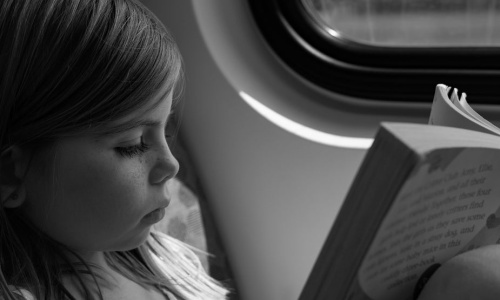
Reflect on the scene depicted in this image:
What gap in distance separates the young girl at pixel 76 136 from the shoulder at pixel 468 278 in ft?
1.30

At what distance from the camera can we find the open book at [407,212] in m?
0.47

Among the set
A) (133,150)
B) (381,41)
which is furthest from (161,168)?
(381,41)

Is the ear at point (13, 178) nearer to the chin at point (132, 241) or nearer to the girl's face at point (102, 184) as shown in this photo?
the girl's face at point (102, 184)

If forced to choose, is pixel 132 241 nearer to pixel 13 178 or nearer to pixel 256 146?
pixel 13 178

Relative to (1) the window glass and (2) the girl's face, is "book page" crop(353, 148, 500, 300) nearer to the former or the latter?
(2) the girl's face

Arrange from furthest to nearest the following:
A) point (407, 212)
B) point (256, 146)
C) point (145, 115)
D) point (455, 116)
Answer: point (256, 146), point (145, 115), point (455, 116), point (407, 212)

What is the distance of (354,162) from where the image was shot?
4.72ft

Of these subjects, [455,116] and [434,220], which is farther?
[455,116]

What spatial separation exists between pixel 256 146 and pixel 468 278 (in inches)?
38.8

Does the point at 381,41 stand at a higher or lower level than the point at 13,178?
higher

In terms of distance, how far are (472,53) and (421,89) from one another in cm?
12


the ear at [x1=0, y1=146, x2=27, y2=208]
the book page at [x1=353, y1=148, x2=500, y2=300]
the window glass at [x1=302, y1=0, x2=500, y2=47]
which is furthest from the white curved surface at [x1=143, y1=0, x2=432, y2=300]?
the book page at [x1=353, y1=148, x2=500, y2=300]

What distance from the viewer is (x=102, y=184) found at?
830 millimetres

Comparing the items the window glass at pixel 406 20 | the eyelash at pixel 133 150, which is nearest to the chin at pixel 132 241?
the eyelash at pixel 133 150
